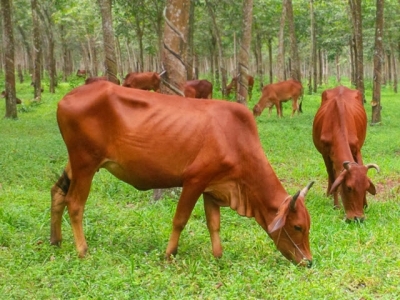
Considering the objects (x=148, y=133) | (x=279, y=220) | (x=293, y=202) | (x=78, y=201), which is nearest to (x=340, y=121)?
(x=293, y=202)

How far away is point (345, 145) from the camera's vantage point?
7781 millimetres

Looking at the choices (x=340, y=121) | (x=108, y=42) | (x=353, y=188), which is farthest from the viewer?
(x=108, y=42)

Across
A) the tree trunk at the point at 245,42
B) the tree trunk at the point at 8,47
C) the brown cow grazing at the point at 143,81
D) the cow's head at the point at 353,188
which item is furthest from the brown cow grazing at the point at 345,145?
the brown cow grazing at the point at 143,81

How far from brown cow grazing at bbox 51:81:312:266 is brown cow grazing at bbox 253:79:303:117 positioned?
14.7m

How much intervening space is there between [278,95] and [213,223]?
1533 cm

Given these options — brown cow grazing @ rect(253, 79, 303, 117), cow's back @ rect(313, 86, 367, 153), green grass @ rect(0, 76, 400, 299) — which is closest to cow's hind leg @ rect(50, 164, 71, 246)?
green grass @ rect(0, 76, 400, 299)

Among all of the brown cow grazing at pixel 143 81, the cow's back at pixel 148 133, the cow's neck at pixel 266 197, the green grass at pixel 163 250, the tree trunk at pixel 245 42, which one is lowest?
the green grass at pixel 163 250

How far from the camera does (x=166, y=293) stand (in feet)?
15.6

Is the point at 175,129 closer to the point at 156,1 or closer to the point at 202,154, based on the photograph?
the point at 202,154

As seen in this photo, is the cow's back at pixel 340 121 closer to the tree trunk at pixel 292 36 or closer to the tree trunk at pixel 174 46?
the tree trunk at pixel 174 46

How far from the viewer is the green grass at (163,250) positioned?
4.82m

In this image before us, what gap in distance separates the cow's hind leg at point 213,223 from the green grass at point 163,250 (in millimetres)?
103

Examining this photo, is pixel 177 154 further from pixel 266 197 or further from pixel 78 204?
pixel 78 204

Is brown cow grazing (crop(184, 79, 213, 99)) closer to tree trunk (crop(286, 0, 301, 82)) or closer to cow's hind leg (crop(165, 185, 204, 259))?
tree trunk (crop(286, 0, 301, 82))
